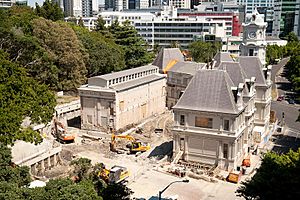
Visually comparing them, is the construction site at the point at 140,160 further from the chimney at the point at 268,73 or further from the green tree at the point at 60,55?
the chimney at the point at 268,73

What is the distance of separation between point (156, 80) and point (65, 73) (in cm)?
1589

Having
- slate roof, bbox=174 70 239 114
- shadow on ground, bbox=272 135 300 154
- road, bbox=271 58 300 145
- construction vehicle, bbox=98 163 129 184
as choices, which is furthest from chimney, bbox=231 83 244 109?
road, bbox=271 58 300 145

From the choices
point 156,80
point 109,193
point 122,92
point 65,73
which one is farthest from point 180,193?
point 65,73

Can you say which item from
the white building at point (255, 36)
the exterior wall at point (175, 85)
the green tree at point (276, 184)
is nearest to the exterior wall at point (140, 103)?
the exterior wall at point (175, 85)

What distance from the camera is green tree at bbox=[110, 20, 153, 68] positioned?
282 feet

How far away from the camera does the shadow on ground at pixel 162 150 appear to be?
46.1 m

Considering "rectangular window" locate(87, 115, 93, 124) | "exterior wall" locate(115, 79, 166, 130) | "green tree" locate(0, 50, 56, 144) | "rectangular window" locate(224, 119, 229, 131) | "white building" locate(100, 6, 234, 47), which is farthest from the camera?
"white building" locate(100, 6, 234, 47)

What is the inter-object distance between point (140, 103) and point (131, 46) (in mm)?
31941

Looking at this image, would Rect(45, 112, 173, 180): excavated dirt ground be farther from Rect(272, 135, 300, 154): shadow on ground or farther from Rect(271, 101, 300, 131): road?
Rect(271, 101, 300, 131): road

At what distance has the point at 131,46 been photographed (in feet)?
290

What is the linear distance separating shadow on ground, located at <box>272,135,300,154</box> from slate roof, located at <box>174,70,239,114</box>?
38.1 feet

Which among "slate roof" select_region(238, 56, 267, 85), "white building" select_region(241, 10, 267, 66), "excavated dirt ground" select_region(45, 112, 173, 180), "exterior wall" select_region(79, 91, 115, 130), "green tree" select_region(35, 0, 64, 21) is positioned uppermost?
"green tree" select_region(35, 0, 64, 21)

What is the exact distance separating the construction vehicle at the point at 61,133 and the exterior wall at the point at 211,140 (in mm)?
15110

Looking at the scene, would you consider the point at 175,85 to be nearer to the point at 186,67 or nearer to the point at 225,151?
the point at 186,67
